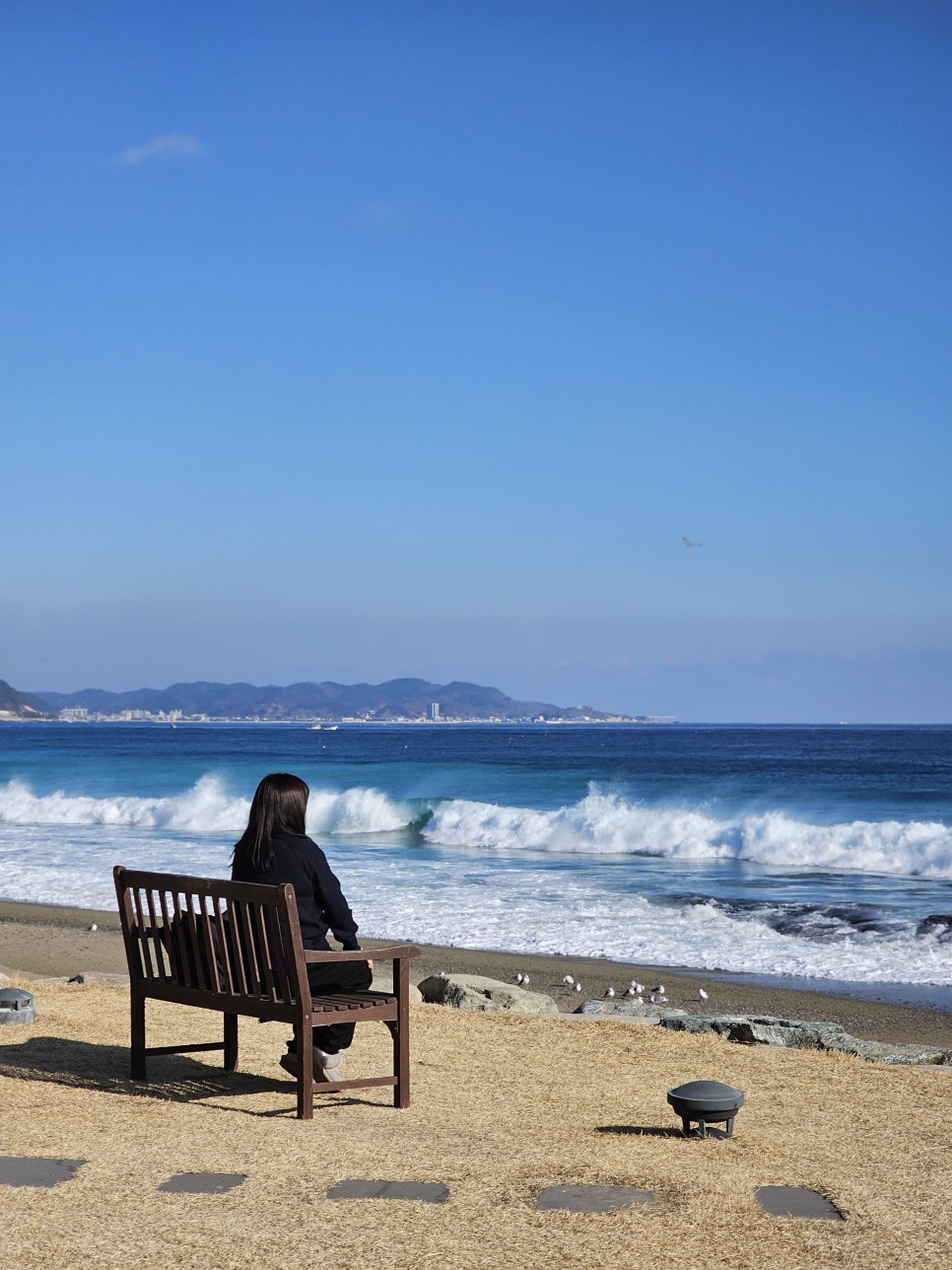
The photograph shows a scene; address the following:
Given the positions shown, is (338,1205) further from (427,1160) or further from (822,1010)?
(822,1010)

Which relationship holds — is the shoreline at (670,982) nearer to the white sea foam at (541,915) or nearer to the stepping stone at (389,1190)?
the white sea foam at (541,915)

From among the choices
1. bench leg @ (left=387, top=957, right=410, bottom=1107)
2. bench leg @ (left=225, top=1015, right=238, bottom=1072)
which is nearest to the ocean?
bench leg @ (left=387, top=957, right=410, bottom=1107)

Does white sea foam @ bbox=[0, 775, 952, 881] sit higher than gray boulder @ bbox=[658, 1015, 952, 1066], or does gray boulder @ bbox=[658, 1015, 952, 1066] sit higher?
gray boulder @ bbox=[658, 1015, 952, 1066]

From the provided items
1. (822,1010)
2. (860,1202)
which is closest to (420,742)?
(822,1010)

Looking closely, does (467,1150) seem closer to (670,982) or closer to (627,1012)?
(627,1012)

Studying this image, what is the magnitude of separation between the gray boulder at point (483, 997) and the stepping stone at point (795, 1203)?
4.24 meters

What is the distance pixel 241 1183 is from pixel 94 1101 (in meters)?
1.67

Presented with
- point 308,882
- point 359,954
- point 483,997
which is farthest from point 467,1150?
point 483,997

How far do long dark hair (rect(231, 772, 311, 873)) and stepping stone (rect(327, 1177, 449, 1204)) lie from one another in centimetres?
176

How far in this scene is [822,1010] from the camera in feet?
35.9

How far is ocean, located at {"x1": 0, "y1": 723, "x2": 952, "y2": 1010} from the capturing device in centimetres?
1456

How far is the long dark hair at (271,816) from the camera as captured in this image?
621 cm

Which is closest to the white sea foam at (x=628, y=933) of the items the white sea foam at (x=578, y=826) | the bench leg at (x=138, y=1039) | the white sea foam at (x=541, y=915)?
the white sea foam at (x=541, y=915)

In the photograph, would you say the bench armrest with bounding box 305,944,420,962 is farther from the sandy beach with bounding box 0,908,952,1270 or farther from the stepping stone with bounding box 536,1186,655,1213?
the stepping stone with bounding box 536,1186,655,1213
